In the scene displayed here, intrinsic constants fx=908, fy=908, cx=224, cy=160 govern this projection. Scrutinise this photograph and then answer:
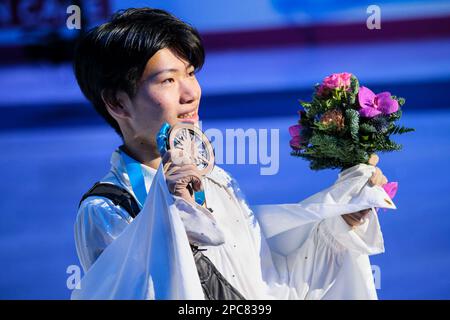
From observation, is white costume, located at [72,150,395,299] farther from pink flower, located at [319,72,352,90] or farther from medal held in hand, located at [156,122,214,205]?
pink flower, located at [319,72,352,90]

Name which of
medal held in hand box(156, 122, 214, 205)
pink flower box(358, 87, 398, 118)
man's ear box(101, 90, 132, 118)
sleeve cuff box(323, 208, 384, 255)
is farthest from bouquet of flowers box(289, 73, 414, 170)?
man's ear box(101, 90, 132, 118)

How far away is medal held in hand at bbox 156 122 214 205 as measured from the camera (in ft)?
7.53

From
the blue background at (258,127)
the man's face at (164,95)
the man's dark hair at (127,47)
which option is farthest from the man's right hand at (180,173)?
the blue background at (258,127)

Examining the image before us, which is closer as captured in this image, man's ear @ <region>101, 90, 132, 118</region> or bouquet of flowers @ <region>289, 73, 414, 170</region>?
bouquet of flowers @ <region>289, 73, 414, 170</region>

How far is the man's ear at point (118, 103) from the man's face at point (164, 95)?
4 cm

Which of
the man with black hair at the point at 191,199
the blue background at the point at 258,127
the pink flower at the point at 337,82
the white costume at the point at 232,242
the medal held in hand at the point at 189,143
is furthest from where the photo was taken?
the blue background at the point at 258,127

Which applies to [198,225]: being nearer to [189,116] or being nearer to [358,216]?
[189,116]

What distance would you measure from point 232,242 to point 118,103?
0.51 metres

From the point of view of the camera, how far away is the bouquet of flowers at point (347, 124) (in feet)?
8.06

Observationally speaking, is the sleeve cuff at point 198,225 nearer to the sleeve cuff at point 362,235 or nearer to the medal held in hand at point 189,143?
the medal held in hand at point 189,143

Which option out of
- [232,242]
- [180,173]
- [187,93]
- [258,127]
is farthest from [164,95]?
[258,127]

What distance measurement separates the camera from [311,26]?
255 inches

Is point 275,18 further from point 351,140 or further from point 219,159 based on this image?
point 351,140
